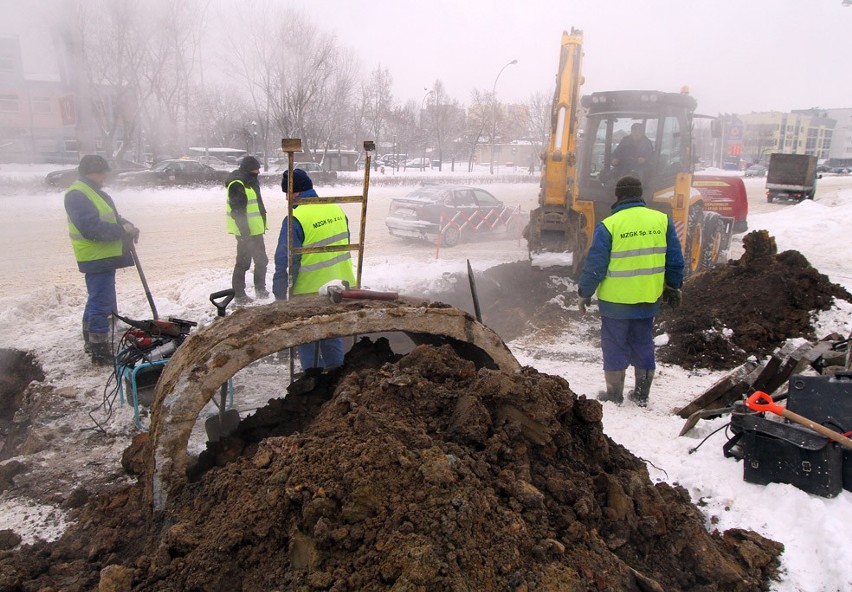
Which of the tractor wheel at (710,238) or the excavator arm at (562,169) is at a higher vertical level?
the excavator arm at (562,169)

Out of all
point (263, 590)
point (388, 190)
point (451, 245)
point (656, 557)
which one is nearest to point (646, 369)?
point (656, 557)

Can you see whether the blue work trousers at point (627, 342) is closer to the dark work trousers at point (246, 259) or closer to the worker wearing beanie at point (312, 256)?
the worker wearing beanie at point (312, 256)

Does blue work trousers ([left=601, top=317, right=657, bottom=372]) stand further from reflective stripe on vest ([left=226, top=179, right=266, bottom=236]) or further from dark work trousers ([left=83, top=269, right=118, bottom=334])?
reflective stripe on vest ([left=226, top=179, right=266, bottom=236])

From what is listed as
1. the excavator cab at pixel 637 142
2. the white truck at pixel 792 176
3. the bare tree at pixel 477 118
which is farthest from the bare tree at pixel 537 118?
the excavator cab at pixel 637 142

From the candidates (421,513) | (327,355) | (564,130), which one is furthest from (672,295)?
(564,130)

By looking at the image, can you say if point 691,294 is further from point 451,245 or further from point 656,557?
point 451,245

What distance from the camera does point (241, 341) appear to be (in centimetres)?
296

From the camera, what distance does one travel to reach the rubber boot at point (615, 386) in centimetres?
505

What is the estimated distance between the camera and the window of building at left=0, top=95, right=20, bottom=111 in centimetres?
498

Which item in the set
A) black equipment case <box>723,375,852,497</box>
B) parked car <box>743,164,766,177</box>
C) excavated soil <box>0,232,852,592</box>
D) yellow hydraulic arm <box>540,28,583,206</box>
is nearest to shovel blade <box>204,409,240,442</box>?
excavated soil <box>0,232,852,592</box>

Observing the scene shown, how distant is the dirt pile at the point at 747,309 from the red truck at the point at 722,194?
5410 mm

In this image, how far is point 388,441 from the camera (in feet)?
8.56

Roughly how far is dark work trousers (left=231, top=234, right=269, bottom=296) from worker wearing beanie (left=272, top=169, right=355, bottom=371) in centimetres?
325

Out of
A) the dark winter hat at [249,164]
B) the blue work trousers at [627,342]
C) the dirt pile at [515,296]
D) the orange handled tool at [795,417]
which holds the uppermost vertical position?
the dark winter hat at [249,164]
